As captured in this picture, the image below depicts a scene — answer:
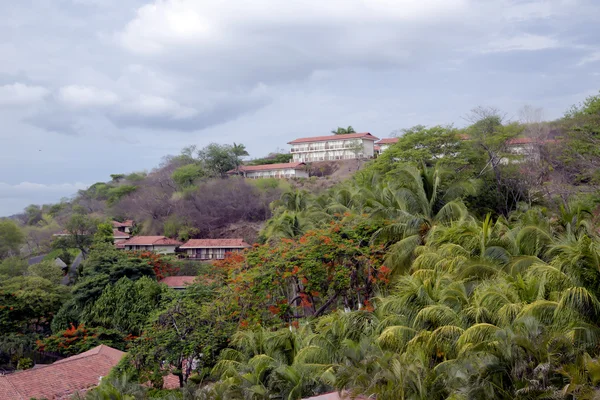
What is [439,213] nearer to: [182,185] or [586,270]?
[586,270]

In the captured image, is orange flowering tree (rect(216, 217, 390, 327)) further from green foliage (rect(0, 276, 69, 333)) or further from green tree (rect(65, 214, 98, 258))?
green tree (rect(65, 214, 98, 258))

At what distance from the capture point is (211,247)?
128ft

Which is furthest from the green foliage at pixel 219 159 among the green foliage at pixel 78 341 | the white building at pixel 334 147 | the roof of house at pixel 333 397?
the roof of house at pixel 333 397

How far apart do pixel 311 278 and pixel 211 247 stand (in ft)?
79.3

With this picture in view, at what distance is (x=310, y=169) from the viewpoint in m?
62.8

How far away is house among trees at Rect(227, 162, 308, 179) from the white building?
5.74 meters

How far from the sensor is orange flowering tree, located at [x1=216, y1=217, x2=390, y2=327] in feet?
50.3

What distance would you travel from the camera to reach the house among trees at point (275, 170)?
62.2 m

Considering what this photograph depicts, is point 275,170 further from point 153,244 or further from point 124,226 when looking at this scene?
point 153,244

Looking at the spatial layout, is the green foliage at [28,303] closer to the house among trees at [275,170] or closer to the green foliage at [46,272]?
the green foliage at [46,272]

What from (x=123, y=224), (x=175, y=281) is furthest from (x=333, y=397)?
(x=123, y=224)

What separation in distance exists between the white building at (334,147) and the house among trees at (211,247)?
2443cm

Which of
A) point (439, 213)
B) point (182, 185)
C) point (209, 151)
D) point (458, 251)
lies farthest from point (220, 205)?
point (458, 251)

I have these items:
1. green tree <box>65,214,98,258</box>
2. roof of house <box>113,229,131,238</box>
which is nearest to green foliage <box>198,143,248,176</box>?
roof of house <box>113,229,131,238</box>
